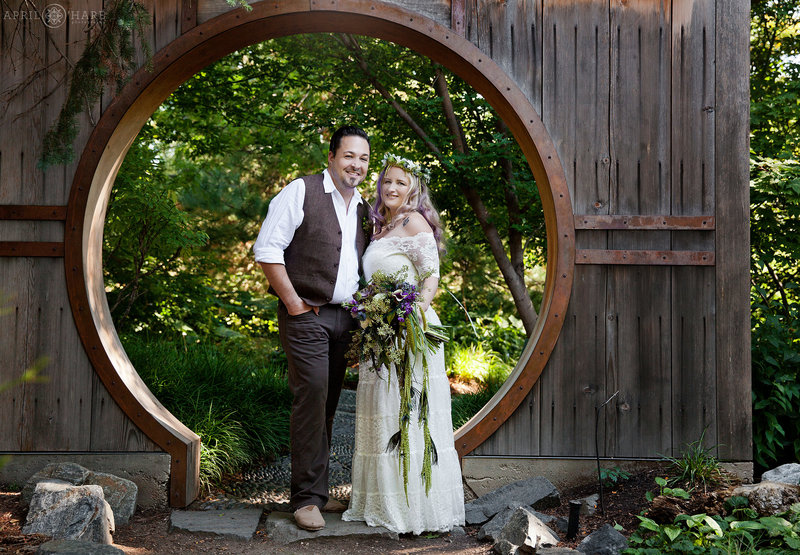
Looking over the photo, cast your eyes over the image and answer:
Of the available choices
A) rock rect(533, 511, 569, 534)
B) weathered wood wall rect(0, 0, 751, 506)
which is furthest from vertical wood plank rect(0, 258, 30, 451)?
rock rect(533, 511, 569, 534)

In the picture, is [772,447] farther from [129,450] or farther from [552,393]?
[129,450]

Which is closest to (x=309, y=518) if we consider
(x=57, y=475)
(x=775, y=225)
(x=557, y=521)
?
(x=557, y=521)

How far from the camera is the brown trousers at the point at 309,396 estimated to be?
146 inches

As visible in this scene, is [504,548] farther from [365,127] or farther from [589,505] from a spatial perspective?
[365,127]

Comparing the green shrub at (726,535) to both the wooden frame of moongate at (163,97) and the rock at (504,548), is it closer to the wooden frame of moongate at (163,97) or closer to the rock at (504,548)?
the rock at (504,548)

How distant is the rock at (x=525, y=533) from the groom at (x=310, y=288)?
0.93m

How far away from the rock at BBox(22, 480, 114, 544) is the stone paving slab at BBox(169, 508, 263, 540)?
41 cm

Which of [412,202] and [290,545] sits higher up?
[412,202]

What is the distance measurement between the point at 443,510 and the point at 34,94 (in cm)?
325

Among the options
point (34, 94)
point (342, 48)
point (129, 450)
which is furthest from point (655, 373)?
point (342, 48)

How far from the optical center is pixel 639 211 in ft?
13.9

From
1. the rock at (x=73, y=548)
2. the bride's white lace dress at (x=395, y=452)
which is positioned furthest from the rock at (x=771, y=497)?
the rock at (x=73, y=548)

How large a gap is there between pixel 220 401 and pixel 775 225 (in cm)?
440

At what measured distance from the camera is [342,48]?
7.02m
